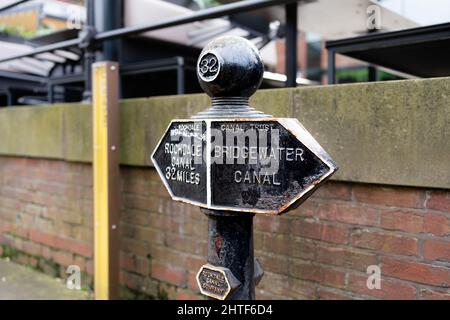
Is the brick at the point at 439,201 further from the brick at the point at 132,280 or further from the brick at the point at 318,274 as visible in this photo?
the brick at the point at 132,280

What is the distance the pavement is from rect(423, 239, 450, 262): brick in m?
2.42

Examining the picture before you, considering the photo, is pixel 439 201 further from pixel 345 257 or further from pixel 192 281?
pixel 192 281

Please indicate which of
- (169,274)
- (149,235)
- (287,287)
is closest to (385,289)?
(287,287)

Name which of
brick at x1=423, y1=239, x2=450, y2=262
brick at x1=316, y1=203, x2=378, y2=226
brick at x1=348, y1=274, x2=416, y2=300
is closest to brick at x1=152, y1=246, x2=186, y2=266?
brick at x1=316, y1=203, x2=378, y2=226

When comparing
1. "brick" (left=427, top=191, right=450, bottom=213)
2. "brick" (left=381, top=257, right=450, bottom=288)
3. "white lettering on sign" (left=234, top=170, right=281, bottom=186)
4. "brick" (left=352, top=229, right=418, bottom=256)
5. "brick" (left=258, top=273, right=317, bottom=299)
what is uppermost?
"white lettering on sign" (left=234, top=170, right=281, bottom=186)

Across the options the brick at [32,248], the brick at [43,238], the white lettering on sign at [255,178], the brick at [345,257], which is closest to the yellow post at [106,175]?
the brick at [43,238]

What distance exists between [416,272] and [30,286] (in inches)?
113

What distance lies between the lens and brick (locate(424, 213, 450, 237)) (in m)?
2.06

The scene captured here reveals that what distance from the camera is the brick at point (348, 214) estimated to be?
2.29 metres

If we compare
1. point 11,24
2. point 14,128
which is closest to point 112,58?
point 14,128

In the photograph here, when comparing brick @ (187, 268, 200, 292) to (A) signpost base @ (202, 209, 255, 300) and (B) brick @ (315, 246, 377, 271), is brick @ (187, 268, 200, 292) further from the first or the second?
(A) signpost base @ (202, 209, 255, 300)

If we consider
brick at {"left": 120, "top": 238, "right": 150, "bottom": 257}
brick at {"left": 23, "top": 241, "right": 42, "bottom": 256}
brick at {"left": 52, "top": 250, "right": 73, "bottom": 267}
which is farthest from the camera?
brick at {"left": 23, "top": 241, "right": 42, "bottom": 256}

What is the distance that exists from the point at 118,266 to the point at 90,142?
909 mm
